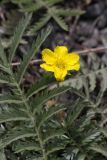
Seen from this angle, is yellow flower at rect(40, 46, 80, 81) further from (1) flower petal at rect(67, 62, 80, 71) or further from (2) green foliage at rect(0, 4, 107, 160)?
(2) green foliage at rect(0, 4, 107, 160)

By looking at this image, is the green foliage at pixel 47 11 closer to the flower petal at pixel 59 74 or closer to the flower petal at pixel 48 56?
the flower petal at pixel 48 56

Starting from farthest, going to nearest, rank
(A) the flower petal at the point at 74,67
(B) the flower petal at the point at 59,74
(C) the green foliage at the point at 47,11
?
1. (C) the green foliage at the point at 47,11
2. (A) the flower petal at the point at 74,67
3. (B) the flower petal at the point at 59,74

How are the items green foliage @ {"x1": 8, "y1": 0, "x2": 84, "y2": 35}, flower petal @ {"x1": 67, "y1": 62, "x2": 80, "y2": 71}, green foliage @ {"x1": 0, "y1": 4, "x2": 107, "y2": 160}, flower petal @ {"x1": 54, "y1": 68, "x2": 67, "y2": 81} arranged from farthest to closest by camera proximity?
green foliage @ {"x1": 8, "y1": 0, "x2": 84, "y2": 35}
flower petal @ {"x1": 67, "y1": 62, "x2": 80, "y2": 71}
flower petal @ {"x1": 54, "y1": 68, "x2": 67, "y2": 81}
green foliage @ {"x1": 0, "y1": 4, "x2": 107, "y2": 160}

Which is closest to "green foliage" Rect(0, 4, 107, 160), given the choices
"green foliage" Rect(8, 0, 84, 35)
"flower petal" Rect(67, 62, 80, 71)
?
"flower petal" Rect(67, 62, 80, 71)

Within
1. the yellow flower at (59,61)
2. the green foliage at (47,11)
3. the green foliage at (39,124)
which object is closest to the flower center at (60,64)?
the yellow flower at (59,61)

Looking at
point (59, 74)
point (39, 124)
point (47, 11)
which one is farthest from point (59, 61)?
point (47, 11)

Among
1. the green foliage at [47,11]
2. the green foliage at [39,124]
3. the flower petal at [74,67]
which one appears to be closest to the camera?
the green foliage at [39,124]

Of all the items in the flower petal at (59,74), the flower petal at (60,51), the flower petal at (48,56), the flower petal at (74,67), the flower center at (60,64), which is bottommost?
the flower petal at (59,74)

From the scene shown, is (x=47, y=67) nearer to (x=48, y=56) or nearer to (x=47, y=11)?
(x=48, y=56)
